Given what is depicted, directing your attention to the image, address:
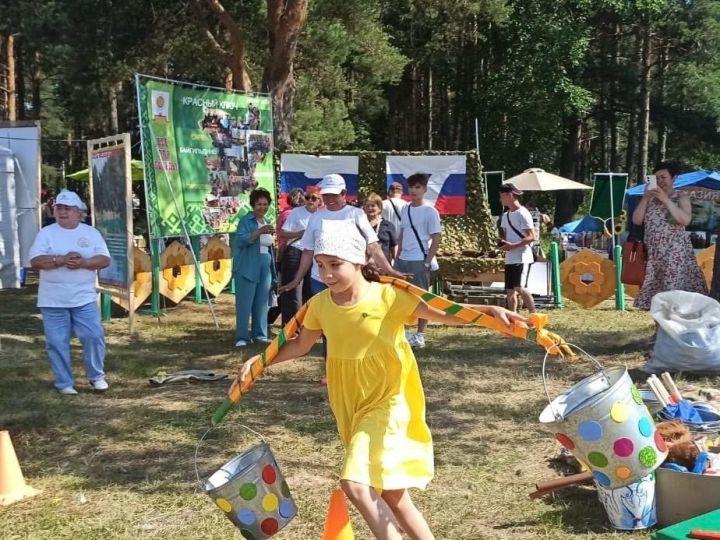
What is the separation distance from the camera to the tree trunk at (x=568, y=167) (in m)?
32.1

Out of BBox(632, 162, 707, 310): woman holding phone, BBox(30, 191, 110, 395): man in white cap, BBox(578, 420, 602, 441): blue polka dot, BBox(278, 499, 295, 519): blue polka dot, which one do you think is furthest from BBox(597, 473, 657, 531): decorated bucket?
→ BBox(30, 191, 110, 395): man in white cap

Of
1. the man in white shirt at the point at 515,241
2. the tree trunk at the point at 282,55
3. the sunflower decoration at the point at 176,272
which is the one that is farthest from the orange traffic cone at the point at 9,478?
the tree trunk at the point at 282,55

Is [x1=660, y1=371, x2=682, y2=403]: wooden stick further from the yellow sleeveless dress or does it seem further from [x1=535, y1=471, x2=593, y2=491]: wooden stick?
Result: the yellow sleeveless dress

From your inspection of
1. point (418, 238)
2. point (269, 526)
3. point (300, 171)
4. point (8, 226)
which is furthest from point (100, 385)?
point (300, 171)

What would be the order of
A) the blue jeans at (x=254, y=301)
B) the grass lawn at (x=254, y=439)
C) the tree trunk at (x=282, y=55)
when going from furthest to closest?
1. the tree trunk at (x=282, y=55)
2. the blue jeans at (x=254, y=301)
3. the grass lawn at (x=254, y=439)

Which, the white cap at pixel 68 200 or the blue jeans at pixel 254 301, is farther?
the blue jeans at pixel 254 301

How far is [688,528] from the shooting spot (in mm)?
2898

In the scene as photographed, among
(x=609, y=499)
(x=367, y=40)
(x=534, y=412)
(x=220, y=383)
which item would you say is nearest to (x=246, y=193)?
(x=220, y=383)

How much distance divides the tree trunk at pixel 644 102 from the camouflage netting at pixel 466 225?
789 inches

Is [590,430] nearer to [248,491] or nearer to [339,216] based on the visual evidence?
[248,491]

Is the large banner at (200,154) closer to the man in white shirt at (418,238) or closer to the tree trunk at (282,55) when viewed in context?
the tree trunk at (282,55)

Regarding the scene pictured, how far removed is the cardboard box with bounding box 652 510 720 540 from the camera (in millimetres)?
2852

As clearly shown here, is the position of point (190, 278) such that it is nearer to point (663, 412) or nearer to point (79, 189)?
point (663, 412)

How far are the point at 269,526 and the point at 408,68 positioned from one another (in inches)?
1242
